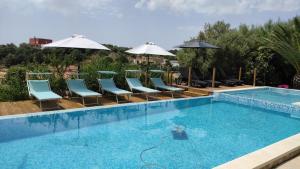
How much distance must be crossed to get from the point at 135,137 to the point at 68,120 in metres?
1.99

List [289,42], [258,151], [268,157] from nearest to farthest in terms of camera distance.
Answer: [268,157], [258,151], [289,42]

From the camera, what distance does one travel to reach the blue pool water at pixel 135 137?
18.3 ft

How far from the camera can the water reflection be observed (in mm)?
6732

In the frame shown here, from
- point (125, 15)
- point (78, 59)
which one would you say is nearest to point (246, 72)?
point (125, 15)

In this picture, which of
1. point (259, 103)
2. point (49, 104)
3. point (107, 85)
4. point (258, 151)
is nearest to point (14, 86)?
point (49, 104)

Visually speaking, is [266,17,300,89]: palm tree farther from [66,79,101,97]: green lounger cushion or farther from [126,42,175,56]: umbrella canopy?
[66,79,101,97]: green lounger cushion

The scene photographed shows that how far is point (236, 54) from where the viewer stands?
17.7 metres

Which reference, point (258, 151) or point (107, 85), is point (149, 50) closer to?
point (107, 85)

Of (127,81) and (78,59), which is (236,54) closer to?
(127,81)

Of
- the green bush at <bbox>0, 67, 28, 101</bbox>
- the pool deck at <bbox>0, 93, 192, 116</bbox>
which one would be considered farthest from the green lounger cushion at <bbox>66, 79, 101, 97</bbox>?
the green bush at <bbox>0, 67, 28, 101</bbox>

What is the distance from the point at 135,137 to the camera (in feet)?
23.4

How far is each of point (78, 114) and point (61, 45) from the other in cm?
281

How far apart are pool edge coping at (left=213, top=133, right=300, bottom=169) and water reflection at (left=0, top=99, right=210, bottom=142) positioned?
13.2ft

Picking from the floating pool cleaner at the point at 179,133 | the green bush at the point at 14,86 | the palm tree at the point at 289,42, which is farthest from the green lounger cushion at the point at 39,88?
the palm tree at the point at 289,42
